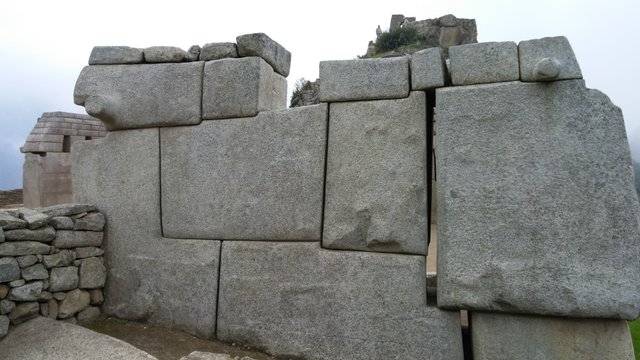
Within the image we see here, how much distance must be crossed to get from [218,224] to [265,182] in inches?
22.2

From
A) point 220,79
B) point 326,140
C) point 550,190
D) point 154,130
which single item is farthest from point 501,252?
point 154,130

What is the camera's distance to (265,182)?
3.58 m

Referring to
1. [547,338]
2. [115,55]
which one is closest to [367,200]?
[547,338]

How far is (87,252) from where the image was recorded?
4.03 metres

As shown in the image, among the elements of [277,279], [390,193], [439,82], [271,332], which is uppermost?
[439,82]

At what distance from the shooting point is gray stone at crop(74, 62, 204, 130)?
A: 3.96 metres

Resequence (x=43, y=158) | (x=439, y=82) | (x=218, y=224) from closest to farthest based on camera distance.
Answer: (x=439, y=82) → (x=218, y=224) → (x=43, y=158)

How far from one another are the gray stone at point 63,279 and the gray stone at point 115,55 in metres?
1.95

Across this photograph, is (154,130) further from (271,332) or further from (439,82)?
(439,82)

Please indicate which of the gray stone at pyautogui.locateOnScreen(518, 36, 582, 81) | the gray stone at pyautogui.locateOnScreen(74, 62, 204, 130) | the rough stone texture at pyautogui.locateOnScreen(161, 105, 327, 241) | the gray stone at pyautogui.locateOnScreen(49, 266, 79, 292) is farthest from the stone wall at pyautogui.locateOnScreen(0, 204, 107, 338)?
the gray stone at pyautogui.locateOnScreen(518, 36, 582, 81)

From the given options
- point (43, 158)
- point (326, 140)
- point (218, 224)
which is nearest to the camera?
point (326, 140)

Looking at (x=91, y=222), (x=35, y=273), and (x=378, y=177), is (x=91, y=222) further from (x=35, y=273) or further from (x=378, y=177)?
(x=378, y=177)

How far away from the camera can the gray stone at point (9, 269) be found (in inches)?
132

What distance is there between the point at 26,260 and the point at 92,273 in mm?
617
